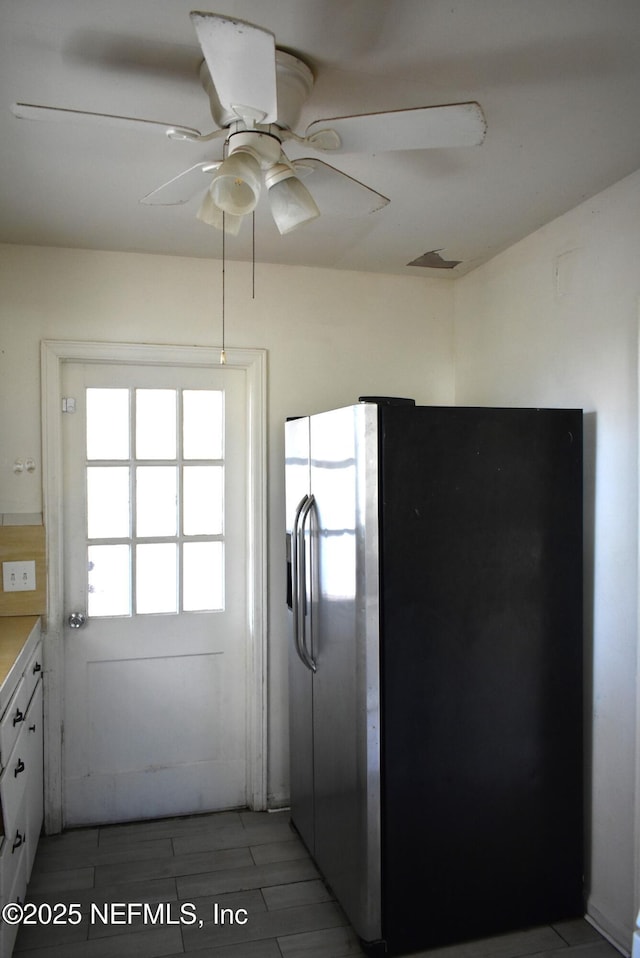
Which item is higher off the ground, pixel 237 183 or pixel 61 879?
pixel 237 183

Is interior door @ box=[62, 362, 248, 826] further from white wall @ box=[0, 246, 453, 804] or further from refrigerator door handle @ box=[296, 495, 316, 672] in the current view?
refrigerator door handle @ box=[296, 495, 316, 672]

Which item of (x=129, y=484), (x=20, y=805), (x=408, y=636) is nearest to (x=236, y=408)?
(x=129, y=484)

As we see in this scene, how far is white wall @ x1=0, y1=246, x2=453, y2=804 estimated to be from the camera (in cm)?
293

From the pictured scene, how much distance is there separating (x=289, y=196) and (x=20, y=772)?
192 centimetres

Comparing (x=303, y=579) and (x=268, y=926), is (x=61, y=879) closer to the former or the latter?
(x=268, y=926)

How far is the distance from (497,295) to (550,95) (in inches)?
52.3

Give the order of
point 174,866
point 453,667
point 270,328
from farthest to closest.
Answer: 1. point 270,328
2. point 174,866
3. point 453,667

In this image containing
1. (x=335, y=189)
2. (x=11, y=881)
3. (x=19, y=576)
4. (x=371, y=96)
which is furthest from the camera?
(x=19, y=576)

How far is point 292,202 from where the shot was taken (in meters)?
1.68

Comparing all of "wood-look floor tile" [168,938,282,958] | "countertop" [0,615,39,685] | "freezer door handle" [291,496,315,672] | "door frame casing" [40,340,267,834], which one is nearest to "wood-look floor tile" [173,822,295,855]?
"door frame casing" [40,340,267,834]

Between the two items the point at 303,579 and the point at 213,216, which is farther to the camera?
the point at 303,579

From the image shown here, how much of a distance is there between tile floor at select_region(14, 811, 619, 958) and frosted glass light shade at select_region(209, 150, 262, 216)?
2208 mm

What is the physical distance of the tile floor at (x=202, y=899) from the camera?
227 centimetres

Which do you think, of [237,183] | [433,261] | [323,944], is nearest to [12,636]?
[323,944]
